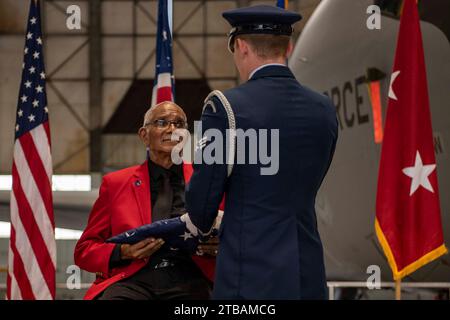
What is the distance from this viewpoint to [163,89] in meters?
6.63

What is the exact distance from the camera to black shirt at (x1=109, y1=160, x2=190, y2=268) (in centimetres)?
349

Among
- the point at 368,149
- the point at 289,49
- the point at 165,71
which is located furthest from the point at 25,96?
the point at 289,49

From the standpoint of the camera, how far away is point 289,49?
2.73m

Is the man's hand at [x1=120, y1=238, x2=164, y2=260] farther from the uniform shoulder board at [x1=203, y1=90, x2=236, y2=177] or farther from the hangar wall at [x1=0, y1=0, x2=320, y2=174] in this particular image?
the hangar wall at [x1=0, y1=0, x2=320, y2=174]

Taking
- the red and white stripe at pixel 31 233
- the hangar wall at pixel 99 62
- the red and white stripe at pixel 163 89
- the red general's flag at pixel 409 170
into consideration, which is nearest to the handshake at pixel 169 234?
the red general's flag at pixel 409 170

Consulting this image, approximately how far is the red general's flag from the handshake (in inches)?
86.7

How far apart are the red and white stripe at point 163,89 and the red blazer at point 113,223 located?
2.90m

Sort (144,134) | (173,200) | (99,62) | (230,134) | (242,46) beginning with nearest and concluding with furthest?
1. (230,134)
2. (242,46)
3. (173,200)
4. (144,134)
5. (99,62)

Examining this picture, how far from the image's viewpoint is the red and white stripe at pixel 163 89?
661cm

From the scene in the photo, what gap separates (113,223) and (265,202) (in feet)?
4.12

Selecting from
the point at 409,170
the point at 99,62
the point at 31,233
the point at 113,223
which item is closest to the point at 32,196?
the point at 31,233

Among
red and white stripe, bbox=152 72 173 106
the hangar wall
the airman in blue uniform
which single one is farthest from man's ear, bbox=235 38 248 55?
the hangar wall

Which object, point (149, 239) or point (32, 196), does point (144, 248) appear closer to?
point (149, 239)

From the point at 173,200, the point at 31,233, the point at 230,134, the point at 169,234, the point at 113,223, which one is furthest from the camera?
the point at 31,233
